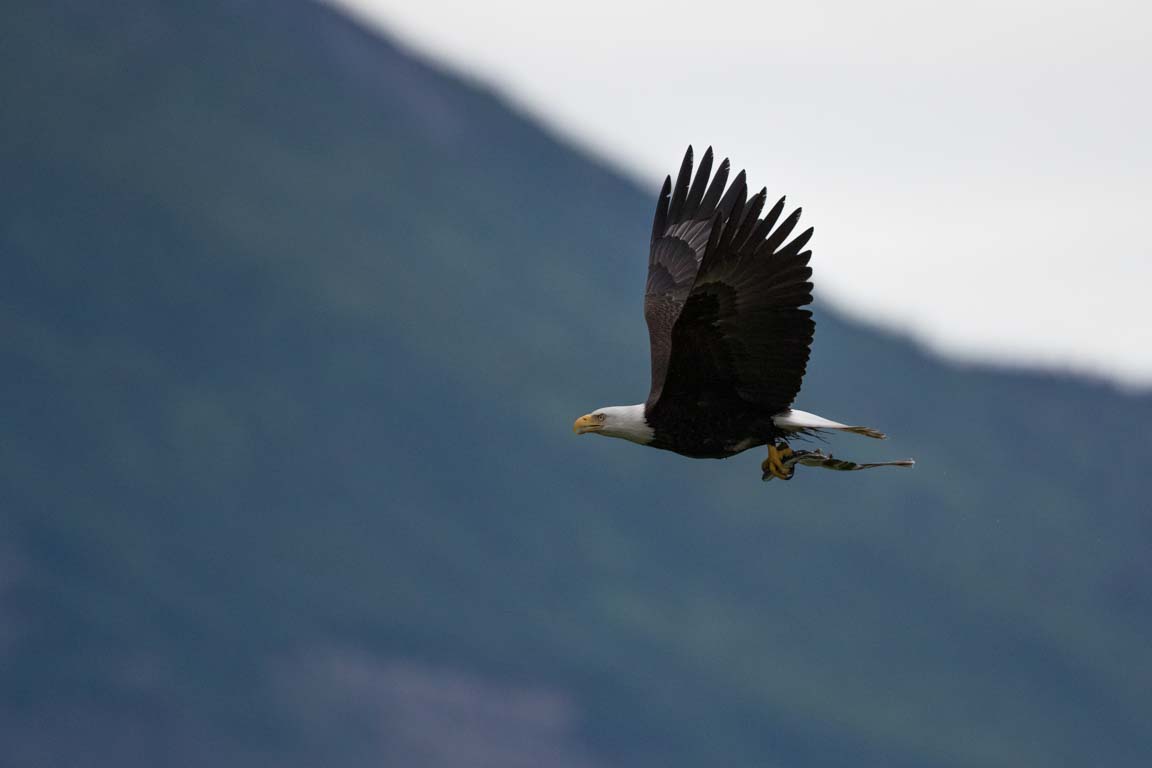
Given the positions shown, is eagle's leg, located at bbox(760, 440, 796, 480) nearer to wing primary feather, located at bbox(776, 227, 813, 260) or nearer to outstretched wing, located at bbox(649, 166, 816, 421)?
outstretched wing, located at bbox(649, 166, 816, 421)

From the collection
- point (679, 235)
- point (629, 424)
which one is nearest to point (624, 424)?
point (629, 424)

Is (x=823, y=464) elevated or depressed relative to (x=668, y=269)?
depressed

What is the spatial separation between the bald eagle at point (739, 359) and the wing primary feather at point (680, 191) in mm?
655

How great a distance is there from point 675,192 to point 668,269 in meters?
0.60

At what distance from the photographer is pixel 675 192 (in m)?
11.5

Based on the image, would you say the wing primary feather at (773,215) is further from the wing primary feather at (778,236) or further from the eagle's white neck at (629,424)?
the eagle's white neck at (629,424)

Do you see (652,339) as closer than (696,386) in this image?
No

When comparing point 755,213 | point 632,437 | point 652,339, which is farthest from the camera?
point 652,339

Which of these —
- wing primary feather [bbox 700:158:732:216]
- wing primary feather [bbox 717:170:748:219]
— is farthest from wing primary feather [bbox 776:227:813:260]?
wing primary feather [bbox 700:158:732:216]

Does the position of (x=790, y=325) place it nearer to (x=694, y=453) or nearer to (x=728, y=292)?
(x=728, y=292)

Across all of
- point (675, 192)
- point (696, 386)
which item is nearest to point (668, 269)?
point (675, 192)

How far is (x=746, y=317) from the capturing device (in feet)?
31.3

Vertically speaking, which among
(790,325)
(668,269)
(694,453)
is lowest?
(694,453)

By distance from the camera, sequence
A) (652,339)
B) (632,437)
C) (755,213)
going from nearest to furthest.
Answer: (755,213) < (632,437) < (652,339)
